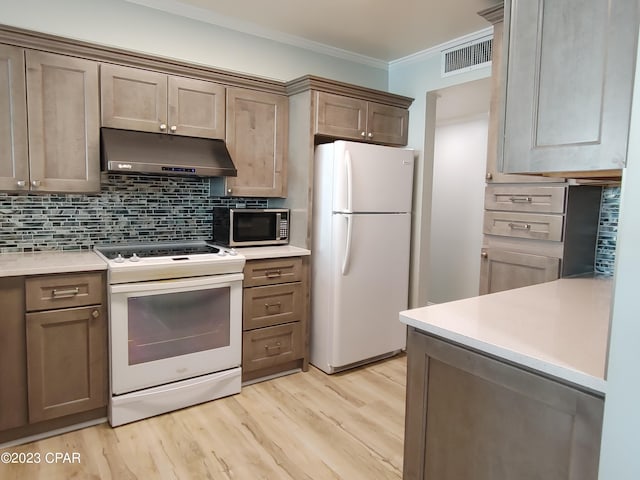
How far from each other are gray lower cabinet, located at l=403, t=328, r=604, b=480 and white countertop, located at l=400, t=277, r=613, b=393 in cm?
5

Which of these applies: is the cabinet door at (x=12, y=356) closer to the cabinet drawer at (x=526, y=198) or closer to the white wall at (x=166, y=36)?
the white wall at (x=166, y=36)

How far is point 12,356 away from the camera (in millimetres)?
2121

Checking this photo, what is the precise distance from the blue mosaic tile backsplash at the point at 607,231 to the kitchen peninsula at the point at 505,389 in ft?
2.58

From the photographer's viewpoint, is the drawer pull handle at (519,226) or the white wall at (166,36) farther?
the white wall at (166,36)

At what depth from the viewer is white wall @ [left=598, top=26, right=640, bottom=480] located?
867 millimetres

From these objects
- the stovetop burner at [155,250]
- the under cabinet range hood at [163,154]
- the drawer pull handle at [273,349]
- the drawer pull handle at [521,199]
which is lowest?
the drawer pull handle at [273,349]

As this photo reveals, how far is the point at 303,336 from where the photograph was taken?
3.16 metres

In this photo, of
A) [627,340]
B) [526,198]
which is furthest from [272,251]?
[627,340]

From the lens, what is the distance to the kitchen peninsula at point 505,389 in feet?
3.35

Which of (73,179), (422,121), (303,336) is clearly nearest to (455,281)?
(422,121)

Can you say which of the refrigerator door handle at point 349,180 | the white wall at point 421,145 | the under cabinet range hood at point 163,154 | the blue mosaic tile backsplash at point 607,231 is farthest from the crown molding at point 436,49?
the under cabinet range hood at point 163,154

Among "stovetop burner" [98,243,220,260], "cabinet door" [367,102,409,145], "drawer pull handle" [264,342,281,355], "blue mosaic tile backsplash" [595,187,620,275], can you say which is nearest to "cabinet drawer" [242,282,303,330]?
"drawer pull handle" [264,342,281,355]

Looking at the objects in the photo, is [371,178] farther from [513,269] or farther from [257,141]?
[513,269]

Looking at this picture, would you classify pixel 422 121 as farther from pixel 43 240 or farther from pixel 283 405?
pixel 43 240
